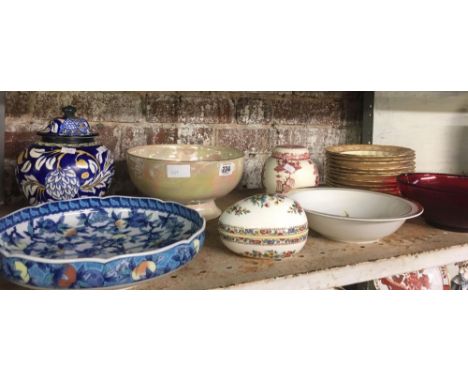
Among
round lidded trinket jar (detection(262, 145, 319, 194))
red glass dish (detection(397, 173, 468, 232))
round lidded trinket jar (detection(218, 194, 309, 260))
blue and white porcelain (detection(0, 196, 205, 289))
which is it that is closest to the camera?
blue and white porcelain (detection(0, 196, 205, 289))

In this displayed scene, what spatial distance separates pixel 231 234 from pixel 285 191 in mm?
311

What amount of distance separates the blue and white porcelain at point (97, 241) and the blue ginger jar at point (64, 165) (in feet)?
0.20

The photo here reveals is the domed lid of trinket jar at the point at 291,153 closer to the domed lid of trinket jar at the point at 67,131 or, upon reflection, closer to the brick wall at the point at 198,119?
the brick wall at the point at 198,119

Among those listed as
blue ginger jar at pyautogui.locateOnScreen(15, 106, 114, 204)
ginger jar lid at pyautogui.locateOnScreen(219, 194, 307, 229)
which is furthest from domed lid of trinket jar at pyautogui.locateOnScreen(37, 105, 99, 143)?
ginger jar lid at pyautogui.locateOnScreen(219, 194, 307, 229)

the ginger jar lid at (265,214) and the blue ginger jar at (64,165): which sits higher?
the blue ginger jar at (64,165)

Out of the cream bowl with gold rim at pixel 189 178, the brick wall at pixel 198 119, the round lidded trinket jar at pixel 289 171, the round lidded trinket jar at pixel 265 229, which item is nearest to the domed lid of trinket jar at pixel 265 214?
the round lidded trinket jar at pixel 265 229

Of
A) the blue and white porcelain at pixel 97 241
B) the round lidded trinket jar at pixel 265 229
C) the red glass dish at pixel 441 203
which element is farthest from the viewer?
the red glass dish at pixel 441 203

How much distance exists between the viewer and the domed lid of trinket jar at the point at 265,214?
70cm

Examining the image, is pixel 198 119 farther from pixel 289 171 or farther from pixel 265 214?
pixel 265 214

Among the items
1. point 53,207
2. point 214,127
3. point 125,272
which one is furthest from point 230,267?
point 214,127

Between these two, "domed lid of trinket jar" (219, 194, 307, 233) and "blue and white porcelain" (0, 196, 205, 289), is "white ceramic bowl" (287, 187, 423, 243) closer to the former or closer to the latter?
"domed lid of trinket jar" (219, 194, 307, 233)

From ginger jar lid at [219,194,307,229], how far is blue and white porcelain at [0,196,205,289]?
0.18ft

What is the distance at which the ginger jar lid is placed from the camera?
0.70 m

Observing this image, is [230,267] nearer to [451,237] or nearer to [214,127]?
[451,237]
